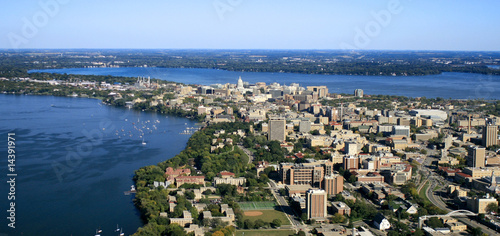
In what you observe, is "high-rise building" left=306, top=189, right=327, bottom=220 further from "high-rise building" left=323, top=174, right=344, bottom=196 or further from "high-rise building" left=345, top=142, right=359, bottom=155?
"high-rise building" left=345, top=142, right=359, bottom=155

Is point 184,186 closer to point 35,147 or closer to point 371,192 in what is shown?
point 371,192

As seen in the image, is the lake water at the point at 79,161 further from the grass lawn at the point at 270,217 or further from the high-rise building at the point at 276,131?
the high-rise building at the point at 276,131

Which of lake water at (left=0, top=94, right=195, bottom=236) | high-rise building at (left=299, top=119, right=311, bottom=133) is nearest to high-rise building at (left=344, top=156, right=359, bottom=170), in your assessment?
lake water at (left=0, top=94, right=195, bottom=236)

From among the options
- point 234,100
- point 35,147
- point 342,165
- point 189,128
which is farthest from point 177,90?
point 342,165

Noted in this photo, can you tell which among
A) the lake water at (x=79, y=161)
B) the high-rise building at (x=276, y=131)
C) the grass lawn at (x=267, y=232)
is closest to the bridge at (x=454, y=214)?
the grass lawn at (x=267, y=232)

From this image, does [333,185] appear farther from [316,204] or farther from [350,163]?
[350,163]

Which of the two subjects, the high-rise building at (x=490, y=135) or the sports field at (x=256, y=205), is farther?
the high-rise building at (x=490, y=135)

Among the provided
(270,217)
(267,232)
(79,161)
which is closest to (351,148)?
(270,217)

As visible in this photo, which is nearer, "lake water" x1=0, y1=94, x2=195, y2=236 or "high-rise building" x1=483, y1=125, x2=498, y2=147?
"lake water" x1=0, y1=94, x2=195, y2=236

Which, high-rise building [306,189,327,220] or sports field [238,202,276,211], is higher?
high-rise building [306,189,327,220]
